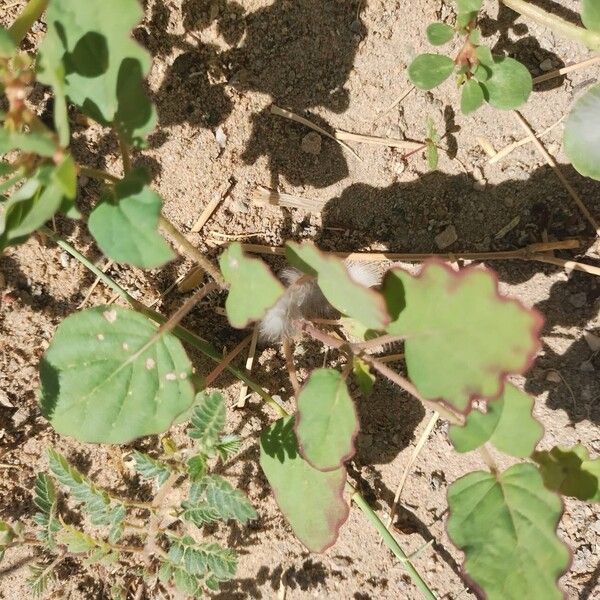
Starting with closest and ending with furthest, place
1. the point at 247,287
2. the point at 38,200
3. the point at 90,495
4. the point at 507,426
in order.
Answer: the point at 38,200
the point at 247,287
the point at 507,426
the point at 90,495

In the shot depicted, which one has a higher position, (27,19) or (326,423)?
(27,19)

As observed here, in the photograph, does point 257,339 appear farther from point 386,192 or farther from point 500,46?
point 500,46

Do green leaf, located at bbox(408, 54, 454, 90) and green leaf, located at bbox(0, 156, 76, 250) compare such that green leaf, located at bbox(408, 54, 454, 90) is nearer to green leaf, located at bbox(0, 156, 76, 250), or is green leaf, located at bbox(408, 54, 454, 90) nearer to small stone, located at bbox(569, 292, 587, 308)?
small stone, located at bbox(569, 292, 587, 308)

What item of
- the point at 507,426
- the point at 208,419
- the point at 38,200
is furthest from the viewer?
the point at 208,419

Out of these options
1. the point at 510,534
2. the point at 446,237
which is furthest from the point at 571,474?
the point at 446,237

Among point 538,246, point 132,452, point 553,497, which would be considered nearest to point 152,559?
point 132,452

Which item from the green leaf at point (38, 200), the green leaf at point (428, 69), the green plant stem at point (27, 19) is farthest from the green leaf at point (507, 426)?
the green plant stem at point (27, 19)

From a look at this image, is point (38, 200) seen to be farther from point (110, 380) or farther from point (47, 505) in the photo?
point (47, 505)

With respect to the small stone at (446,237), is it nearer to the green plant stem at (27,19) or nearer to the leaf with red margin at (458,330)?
the leaf with red margin at (458,330)
